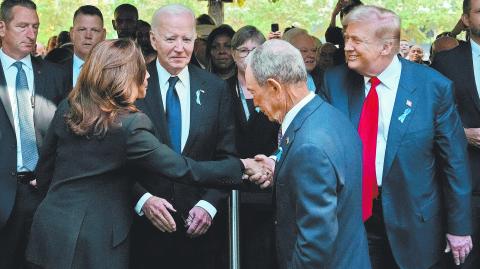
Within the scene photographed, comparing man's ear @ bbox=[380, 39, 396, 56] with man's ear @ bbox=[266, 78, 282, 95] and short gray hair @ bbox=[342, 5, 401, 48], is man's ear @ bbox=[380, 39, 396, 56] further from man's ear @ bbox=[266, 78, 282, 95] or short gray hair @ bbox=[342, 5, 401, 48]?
man's ear @ bbox=[266, 78, 282, 95]

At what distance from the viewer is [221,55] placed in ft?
22.0

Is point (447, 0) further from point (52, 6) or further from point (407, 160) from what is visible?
point (407, 160)

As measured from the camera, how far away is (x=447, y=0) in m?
18.5

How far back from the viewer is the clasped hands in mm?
4457

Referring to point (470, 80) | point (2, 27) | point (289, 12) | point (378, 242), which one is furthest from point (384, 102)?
point (289, 12)

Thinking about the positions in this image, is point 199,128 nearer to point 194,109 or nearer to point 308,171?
point 194,109

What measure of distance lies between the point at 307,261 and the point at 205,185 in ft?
3.82

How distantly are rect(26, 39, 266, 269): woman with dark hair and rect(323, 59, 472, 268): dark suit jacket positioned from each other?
50.7 inches

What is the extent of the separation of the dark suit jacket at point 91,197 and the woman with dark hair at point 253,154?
1.39 meters

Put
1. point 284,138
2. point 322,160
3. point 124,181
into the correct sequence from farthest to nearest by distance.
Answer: point 124,181, point 284,138, point 322,160

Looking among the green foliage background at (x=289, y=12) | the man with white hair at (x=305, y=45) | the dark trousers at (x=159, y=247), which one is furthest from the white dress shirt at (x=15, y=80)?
the green foliage background at (x=289, y=12)

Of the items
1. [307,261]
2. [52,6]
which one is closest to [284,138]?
[307,261]

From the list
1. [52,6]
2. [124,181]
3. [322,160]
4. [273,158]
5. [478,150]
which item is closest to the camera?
[322,160]

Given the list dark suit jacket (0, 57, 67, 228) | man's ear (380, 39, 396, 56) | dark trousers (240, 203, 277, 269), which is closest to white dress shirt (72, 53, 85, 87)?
dark suit jacket (0, 57, 67, 228)
